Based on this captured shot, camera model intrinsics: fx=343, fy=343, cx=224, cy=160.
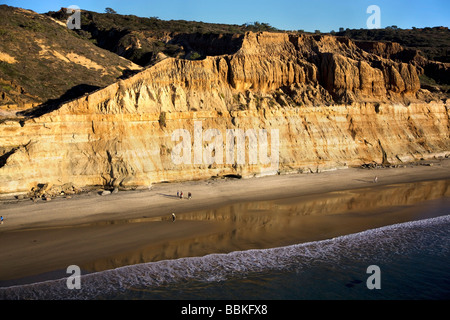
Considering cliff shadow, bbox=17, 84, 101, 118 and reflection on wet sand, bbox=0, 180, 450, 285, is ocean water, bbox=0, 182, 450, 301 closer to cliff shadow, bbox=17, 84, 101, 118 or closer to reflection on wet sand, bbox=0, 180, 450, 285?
reflection on wet sand, bbox=0, 180, 450, 285

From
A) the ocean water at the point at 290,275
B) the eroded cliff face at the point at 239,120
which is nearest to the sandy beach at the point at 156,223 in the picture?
the ocean water at the point at 290,275

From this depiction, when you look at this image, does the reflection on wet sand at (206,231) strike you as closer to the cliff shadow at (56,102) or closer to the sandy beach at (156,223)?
the sandy beach at (156,223)

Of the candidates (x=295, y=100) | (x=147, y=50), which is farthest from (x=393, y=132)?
(x=147, y=50)

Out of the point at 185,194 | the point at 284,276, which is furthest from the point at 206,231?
the point at 185,194

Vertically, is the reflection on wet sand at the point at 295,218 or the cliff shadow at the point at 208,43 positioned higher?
the cliff shadow at the point at 208,43

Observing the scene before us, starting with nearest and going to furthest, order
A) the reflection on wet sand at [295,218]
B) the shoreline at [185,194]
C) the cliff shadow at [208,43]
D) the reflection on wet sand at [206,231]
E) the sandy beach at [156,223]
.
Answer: the reflection on wet sand at [206,231] < the sandy beach at [156,223] < the reflection on wet sand at [295,218] < the shoreline at [185,194] < the cliff shadow at [208,43]

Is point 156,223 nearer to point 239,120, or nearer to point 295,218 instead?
point 295,218
